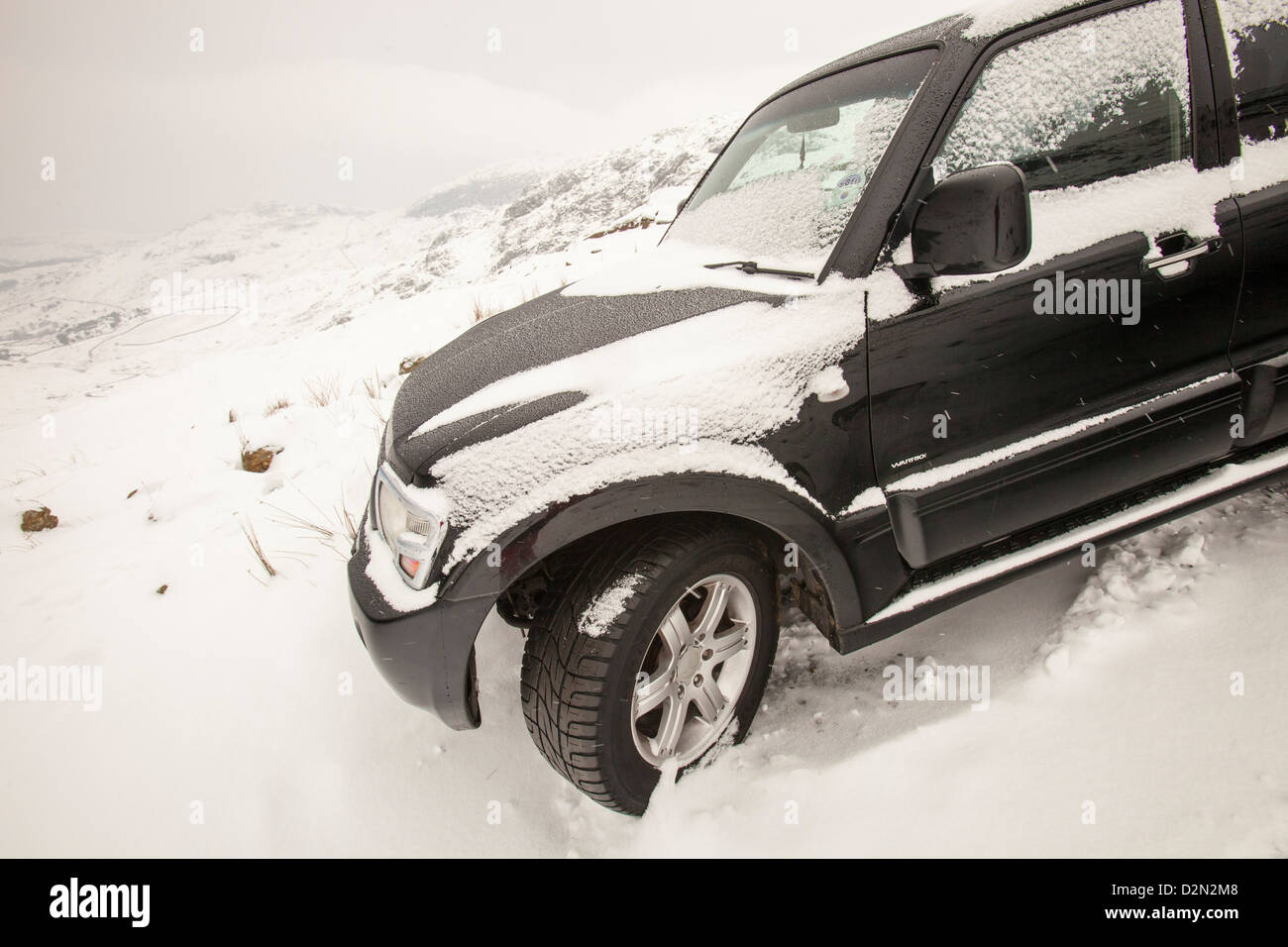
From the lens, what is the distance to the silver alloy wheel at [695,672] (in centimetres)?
157

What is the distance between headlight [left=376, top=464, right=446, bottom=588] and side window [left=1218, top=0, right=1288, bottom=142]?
256cm

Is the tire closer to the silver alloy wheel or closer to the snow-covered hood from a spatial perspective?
the silver alloy wheel

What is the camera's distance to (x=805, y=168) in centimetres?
183

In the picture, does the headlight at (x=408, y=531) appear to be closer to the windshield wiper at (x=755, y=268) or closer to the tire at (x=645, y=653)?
the tire at (x=645, y=653)

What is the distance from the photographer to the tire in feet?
4.70

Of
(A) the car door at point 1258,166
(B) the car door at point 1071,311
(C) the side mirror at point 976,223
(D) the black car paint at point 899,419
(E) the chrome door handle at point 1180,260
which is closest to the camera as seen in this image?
(C) the side mirror at point 976,223

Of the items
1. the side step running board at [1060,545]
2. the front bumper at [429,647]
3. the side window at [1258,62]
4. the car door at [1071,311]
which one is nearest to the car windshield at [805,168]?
the car door at [1071,311]

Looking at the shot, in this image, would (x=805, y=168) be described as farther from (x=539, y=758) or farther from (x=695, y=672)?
(x=539, y=758)

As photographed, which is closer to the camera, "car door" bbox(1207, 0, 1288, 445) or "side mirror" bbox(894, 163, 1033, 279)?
"side mirror" bbox(894, 163, 1033, 279)

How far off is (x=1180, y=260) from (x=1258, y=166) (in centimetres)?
47

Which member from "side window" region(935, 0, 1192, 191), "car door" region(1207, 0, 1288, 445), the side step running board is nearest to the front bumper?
the side step running board
